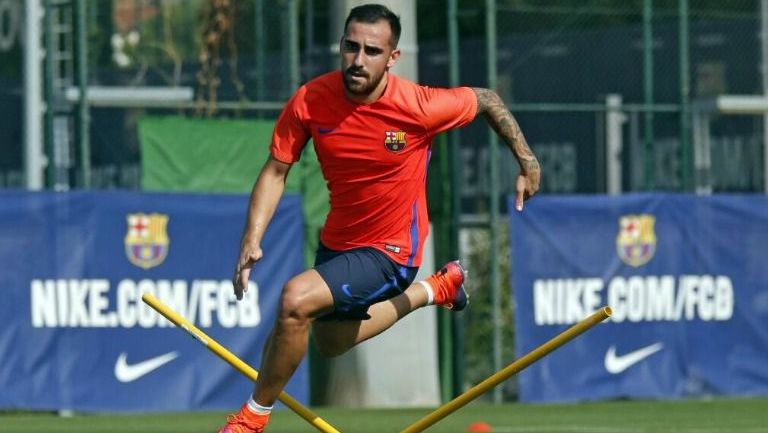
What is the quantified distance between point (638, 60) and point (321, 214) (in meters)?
8.31

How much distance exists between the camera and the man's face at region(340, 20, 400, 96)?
9.72 metres

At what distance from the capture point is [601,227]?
58.4ft

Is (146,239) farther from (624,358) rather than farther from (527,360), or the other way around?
(527,360)

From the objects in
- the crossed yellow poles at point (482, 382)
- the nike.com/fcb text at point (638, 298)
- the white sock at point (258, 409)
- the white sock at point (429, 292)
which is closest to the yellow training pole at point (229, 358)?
the crossed yellow poles at point (482, 382)

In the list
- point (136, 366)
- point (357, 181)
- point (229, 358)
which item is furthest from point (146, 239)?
point (357, 181)

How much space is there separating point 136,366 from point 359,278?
6.05m

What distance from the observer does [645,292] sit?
58.4ft

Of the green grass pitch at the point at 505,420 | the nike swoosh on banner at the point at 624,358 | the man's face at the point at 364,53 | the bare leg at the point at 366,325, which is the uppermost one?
the man's face at the point at 364,53

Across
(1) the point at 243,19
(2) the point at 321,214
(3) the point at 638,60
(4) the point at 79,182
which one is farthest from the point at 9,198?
(3) the point at 638,60

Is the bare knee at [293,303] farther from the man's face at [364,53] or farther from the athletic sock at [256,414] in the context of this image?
the man's face at [364,53]

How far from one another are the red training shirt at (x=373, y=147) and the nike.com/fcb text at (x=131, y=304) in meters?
5.44

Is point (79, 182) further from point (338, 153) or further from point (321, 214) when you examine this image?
point (338, 153)

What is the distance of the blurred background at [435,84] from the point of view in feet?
54.7

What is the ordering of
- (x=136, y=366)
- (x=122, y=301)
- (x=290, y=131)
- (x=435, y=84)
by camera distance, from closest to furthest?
(x=290, y=131), (x=122, y=301), (x=136, y=366), (x=435, y=84)
